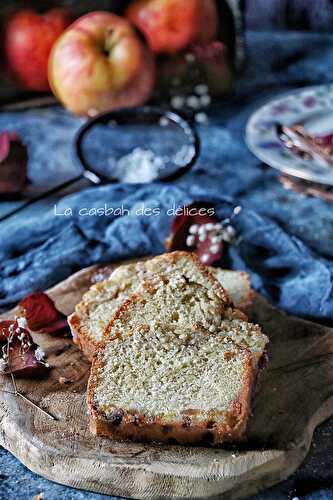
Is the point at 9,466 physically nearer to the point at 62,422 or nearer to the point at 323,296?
the point at 62,422

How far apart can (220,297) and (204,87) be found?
151cm

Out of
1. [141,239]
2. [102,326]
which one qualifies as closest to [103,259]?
[141,239]

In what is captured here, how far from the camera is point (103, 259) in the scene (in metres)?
2.37

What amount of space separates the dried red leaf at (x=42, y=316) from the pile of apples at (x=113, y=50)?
1211 millimetres

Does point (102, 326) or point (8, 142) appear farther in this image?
point (8, 142)

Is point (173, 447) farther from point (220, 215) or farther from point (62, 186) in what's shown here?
point (62, 186)

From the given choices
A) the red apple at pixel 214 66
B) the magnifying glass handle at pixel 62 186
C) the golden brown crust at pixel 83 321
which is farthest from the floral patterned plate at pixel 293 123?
the golden brown crust at pixel 83 321

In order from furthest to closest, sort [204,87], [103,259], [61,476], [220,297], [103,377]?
[204,87] < [103,259] < [220,297] < [103,377] < [61,476]

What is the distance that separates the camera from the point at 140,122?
3152mm

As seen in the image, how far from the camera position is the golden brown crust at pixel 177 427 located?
5.62ft

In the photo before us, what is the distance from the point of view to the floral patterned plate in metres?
2.62

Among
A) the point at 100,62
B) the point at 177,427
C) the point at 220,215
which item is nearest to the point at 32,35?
the point at 100,62

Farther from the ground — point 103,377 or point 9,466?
point 103,377

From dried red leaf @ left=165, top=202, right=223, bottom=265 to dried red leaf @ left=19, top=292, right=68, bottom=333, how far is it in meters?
0.46
